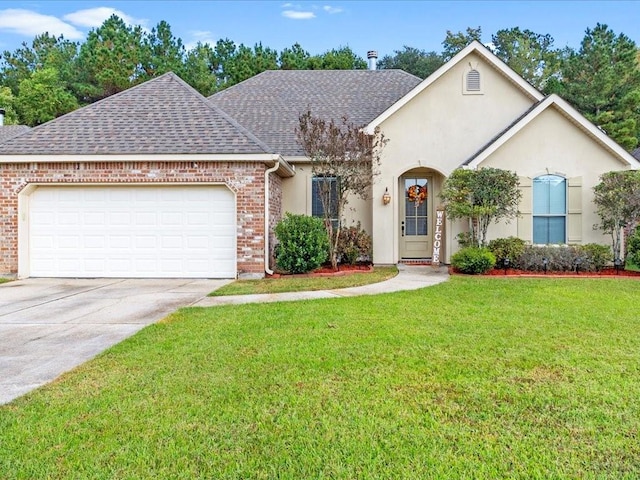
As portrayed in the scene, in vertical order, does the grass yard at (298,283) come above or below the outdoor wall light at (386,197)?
below

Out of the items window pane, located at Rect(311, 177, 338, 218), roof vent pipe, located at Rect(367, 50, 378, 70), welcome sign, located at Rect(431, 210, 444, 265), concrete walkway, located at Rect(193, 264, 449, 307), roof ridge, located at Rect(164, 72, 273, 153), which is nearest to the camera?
concrete walkway, located at Rect(193, 264, 449, 307)

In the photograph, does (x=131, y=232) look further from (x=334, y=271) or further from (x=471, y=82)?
(x=471, y=82)

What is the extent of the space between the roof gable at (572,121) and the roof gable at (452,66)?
3.57 feet

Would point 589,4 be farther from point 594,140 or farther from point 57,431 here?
point 57,431

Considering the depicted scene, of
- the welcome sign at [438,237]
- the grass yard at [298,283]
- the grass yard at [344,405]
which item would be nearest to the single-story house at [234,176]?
the welcome sign at [438,237]

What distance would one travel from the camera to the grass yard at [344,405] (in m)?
2.74

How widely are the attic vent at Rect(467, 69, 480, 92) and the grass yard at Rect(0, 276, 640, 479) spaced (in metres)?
8.54

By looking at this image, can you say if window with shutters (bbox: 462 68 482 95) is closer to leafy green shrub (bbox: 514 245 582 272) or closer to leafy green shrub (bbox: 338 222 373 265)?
leafy green shrub (bbox: 514 245 582 272)

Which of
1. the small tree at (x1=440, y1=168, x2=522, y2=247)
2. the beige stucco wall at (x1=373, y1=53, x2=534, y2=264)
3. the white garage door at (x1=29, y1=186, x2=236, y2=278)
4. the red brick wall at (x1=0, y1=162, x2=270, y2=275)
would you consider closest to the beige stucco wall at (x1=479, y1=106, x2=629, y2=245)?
the small tree at (x1=440, y1=168, x2=522, y2=247)

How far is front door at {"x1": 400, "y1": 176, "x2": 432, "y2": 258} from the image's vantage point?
45.2ft

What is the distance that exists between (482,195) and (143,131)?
8.58m

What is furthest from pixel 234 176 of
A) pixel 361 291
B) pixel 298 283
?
pixel 361 291

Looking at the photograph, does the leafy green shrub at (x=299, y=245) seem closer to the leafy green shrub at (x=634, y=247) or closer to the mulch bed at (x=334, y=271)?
the mulch bed at (x=334, y=271)

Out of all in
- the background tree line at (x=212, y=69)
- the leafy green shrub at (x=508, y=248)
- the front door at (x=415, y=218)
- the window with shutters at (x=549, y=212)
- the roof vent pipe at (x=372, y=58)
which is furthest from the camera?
the background tree line at (x=212, y=69)
